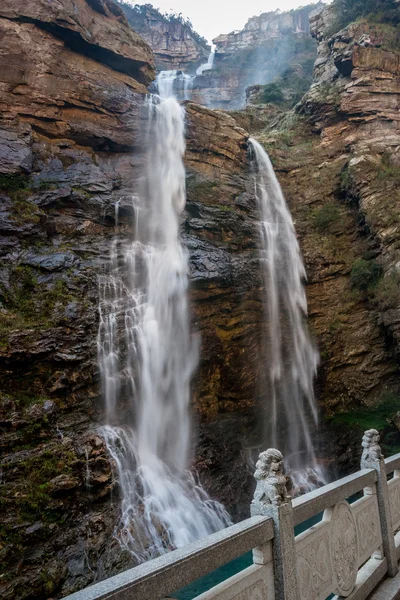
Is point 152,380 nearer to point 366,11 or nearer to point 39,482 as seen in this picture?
point 39,482

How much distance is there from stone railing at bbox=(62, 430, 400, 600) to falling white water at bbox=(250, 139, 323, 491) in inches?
319

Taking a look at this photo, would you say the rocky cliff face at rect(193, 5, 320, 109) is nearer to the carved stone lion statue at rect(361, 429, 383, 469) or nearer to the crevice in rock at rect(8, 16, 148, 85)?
the crevice in rock at rect(8, 16, 148, 85)

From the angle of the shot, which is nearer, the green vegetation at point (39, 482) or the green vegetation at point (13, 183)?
the green vegetation at point (39, 482)

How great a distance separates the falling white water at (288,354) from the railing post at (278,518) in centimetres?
1013

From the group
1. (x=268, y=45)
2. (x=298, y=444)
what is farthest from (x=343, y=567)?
(x=268, y=45)

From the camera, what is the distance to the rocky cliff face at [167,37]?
47.3 meters

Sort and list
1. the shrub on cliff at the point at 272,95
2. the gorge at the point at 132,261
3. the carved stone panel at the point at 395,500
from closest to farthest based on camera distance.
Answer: the carved stone panel at the point at 395,500 → the gorge at the point at 132,261 → the shrub on cliff at the point at 272,95

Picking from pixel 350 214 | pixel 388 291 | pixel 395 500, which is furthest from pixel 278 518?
pixel 350 214

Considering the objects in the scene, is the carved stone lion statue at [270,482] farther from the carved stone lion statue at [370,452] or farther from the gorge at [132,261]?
the gorge at [132,261]

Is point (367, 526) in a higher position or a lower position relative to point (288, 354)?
lower

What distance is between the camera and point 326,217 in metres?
19.3

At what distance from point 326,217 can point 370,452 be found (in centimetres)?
1540

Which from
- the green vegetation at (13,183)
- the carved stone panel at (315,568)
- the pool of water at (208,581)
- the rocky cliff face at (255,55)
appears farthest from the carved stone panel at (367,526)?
the rocky cliff face at (255,55)

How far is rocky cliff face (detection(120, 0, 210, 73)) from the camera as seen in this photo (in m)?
47.3
